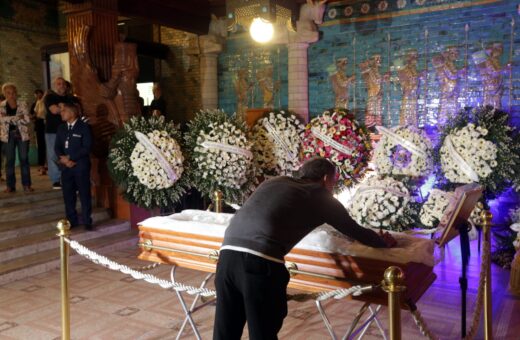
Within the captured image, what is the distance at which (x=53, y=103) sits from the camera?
24.2 ft

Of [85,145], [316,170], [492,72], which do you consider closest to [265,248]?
[316,170]

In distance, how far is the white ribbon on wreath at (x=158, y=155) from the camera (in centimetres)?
591

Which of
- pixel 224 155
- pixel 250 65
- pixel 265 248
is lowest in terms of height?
pixel 265 248

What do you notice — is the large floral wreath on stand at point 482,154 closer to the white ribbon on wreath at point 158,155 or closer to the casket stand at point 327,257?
the casket stand at point 327,257

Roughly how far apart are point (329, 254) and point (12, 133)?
6.07m

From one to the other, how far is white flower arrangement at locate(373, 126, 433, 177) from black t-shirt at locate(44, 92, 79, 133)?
4399 mm

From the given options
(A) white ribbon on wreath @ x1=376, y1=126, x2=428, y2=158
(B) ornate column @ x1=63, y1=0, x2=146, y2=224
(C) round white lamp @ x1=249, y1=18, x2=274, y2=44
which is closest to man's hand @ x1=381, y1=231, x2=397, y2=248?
(A) white ribbon on wreath @ x1=376, y1=126, x2=428, y2=158

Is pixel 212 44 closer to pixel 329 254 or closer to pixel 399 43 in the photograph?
pixel 399 43

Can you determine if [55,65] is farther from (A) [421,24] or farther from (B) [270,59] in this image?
(A) [421,24]

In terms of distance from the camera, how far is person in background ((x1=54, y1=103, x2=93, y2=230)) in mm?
6387

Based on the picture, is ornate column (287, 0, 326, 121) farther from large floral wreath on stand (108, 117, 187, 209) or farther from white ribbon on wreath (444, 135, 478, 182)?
white ribbon on wreath (444, 135, 478, 182)

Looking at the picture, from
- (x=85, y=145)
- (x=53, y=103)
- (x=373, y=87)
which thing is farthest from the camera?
(x=373, y=87)

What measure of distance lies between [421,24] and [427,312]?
4.89 metres

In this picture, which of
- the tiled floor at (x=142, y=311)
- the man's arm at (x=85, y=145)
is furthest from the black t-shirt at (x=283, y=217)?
the man's arm at (x=85, y=145)
